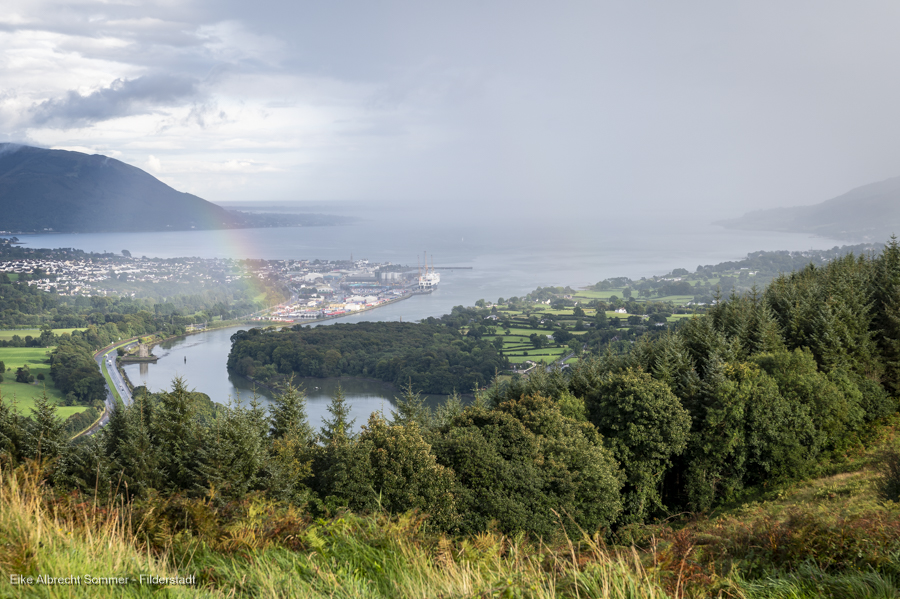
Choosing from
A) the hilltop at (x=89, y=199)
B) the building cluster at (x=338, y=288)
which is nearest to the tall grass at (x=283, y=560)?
the building cluster at (x=338, y=288)

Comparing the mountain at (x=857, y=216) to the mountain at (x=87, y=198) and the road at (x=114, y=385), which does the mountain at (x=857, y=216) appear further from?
the mountain at (x=87, y=198)

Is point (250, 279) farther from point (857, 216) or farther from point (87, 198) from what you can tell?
point (857, 216)

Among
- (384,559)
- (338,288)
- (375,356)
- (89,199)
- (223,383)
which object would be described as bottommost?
(223,383)

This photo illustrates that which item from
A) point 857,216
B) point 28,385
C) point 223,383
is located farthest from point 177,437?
point 857,216

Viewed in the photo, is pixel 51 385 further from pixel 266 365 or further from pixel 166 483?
pixel 166 483

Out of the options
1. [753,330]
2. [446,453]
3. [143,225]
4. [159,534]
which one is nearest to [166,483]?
[446,453]

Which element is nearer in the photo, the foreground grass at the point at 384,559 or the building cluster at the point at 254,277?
the foreground grass at the point at 384,559
